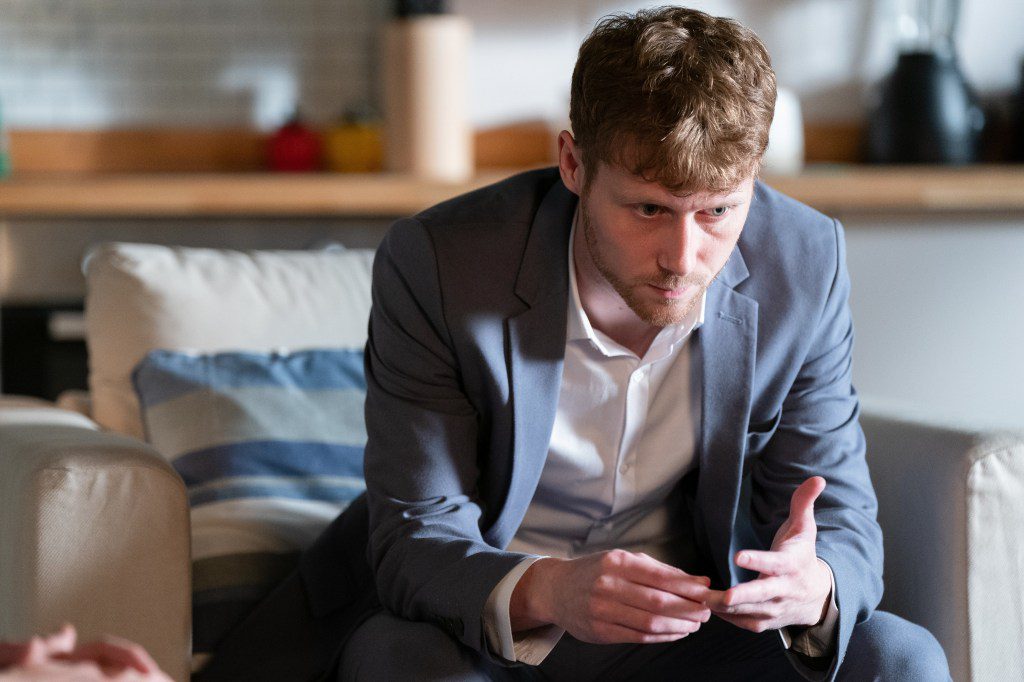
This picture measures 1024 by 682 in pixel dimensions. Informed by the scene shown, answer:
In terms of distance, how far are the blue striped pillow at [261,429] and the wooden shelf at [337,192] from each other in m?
0.74

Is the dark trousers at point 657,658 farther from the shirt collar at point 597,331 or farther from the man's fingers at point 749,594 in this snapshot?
the shirt collar at point 597,331

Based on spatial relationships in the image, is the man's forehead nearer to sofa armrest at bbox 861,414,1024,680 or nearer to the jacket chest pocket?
the jacket chest pocket

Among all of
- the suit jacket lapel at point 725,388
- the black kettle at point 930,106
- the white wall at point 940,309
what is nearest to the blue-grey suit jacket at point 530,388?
the suit jacket lapel at point 725,388

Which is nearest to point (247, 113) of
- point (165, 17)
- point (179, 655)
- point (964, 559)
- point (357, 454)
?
point (165, 17)

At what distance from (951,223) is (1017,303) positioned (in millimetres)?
255

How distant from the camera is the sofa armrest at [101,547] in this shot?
4.18 feet

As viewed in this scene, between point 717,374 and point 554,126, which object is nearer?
point 717,374

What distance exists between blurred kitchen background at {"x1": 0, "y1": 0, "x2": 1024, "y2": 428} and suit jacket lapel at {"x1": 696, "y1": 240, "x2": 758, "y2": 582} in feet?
4.27

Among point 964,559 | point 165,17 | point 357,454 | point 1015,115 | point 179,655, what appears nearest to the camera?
point 179,655

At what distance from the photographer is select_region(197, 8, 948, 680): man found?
1235mm

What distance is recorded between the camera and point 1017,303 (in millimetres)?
2875

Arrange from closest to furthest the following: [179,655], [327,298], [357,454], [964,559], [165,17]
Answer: [179,655] → [964,559] → [357,454] → [327,298] → [165,17]

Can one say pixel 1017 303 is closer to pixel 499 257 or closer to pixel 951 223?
pixel 951 223

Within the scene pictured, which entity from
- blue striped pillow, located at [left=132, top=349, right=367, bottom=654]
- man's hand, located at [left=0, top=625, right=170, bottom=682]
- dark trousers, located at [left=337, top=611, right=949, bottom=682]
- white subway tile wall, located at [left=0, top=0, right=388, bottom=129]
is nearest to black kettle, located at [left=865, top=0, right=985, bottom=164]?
white subway tile wall, located at [left=0, top=0, right=388, bottom=129]
